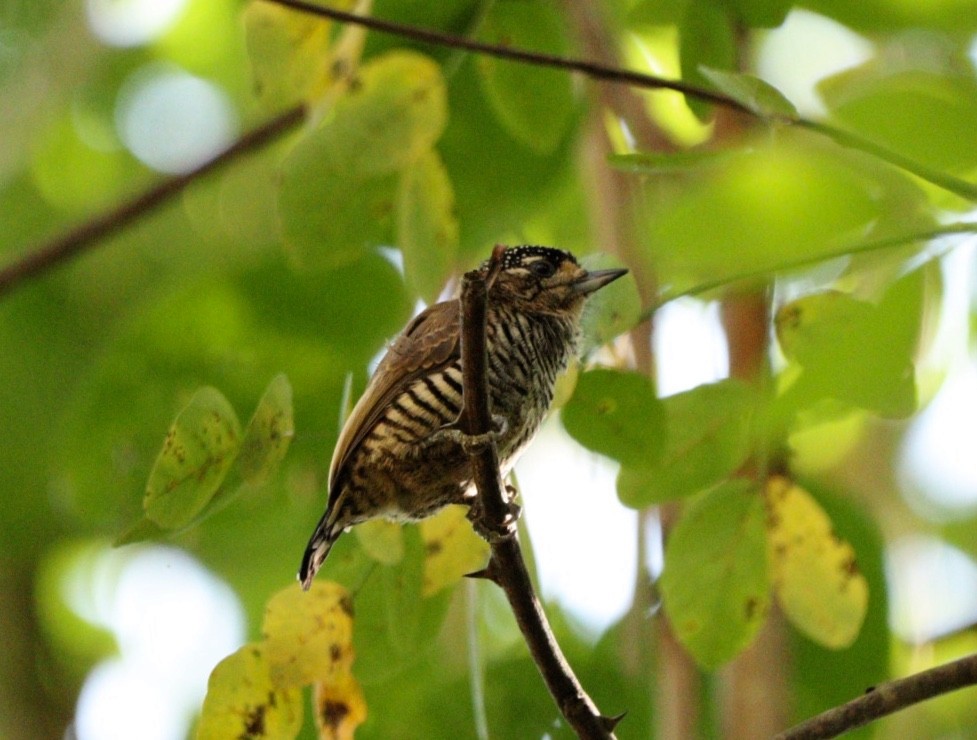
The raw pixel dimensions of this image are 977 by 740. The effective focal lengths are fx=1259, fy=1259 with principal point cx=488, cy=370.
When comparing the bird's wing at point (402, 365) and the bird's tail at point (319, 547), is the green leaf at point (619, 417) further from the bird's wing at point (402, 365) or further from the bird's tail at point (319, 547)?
the bird's tail at point (319, 547)

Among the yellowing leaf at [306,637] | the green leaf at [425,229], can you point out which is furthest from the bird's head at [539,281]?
the yellowing leaf at [306,637]

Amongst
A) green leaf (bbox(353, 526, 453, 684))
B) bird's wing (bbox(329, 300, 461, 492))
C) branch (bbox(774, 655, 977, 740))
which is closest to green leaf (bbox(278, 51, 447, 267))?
bird's wing (bbox(329, 300, 461, 492))

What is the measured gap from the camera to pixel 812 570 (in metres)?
2.51

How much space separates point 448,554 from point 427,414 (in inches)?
15.2

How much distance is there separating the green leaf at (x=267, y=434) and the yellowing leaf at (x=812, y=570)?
999 mm

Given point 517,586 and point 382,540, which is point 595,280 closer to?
point 382,540

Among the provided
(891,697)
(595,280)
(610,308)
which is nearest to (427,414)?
(595,280)

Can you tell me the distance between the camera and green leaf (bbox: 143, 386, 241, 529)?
209 cm

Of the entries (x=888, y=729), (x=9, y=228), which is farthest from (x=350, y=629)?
(x=9, y=228)

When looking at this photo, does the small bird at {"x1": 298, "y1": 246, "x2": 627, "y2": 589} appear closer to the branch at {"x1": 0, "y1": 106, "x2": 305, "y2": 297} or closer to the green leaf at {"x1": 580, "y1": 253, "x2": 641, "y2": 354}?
the green leaf at {"x1": 580, "y1": 253, "x2": 641, "y2": 354}

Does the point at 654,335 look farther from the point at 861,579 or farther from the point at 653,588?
the point at 861,579

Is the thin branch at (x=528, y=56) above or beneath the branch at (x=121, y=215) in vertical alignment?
beneath

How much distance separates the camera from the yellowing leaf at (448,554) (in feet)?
8.48

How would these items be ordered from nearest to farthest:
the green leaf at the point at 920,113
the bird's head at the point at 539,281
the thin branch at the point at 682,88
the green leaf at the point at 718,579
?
the thin branch at the point at 682,88 < the green leaf at the point at 920,113 < the green leaf at the point at 718,579 < the bird's head at the point at 539,281
